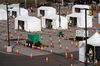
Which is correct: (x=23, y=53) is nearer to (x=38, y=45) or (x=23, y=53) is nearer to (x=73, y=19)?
(x=38, y=45)

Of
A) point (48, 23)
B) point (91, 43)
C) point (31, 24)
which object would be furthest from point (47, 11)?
point (91, 43)

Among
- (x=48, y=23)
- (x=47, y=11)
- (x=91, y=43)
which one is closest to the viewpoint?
(x=91, y=43)

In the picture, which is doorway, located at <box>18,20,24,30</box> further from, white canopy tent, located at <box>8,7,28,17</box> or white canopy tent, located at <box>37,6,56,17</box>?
white canopy tent, located at <box>37,6,56,17</box>

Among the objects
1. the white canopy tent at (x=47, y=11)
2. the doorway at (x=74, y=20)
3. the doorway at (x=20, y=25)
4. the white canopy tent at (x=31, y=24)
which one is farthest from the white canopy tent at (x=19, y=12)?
the white canopy tent at (x=31, y=24)

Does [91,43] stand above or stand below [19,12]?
below

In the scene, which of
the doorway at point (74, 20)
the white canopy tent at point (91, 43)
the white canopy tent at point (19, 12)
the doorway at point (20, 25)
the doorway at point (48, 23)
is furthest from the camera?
the white canopy tent at point (19, 12)

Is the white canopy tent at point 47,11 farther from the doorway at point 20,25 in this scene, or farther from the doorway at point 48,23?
the doorway at point 20,25

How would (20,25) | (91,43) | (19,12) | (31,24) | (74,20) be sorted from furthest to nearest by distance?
(19,12), (74,20), (20,25), (31,24), (91,43)

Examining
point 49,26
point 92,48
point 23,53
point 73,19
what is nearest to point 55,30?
point 49,26

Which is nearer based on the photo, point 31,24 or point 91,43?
point 91,43

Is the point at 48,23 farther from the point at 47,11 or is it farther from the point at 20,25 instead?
the point at 47,11

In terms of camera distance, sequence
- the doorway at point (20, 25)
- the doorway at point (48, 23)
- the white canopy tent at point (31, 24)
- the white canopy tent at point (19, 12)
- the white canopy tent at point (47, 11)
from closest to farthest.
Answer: the white canopy tent at point (31, 24) < the doorway at point (20, 25) < the doorway at point (48, 23) < the white canopy tent at point (19, 12) < the white canopy tent at point (47, 11)

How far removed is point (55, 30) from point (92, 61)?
105 feet

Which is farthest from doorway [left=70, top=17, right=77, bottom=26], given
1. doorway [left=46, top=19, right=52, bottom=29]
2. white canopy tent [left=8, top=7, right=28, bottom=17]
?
white canopy tent [left=8, top=7, right=28, bottom=17]
